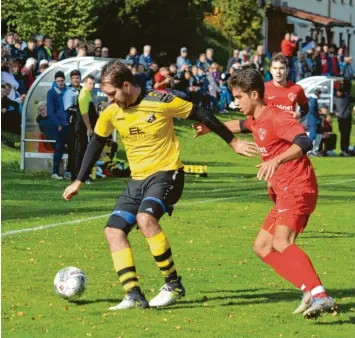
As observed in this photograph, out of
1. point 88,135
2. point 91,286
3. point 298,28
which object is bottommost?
point 298,28

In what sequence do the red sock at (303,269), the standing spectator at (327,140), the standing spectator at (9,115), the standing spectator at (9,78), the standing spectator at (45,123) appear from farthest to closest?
the standing spectator at (327,140), the standing spectator at (9,78), the standing spectator at (9,115), the standing spectator at (45,123), the red sock at (303,269)

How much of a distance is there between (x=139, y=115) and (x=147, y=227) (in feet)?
3.16

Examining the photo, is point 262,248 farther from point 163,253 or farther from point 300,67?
point 300,67

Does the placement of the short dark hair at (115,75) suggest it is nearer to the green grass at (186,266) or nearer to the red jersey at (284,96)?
the green grass at (186,266)

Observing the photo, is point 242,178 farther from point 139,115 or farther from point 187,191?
point 139,115

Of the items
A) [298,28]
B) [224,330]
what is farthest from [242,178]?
[298,28]

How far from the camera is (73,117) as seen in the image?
24.4m

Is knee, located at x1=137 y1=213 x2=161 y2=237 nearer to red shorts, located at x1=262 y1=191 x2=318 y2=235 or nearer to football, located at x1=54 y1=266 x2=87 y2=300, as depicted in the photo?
football, located at x1=54 y1=266 x2=87 y2=300

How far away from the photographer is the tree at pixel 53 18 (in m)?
39.3

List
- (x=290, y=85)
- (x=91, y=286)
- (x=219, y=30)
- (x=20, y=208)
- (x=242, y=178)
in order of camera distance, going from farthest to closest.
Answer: (x=219, y=30), (x=242, y=178), (x=20, y=208), (x=290, y=85), (x=91, y=286)

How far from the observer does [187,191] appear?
23203mm

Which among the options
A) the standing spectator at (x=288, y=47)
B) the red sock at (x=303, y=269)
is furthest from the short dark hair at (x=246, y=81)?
the standing spectator at (x=288, y=47)

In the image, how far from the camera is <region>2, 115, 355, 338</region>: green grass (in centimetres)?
925

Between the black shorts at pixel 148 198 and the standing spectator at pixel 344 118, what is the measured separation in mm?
27672
